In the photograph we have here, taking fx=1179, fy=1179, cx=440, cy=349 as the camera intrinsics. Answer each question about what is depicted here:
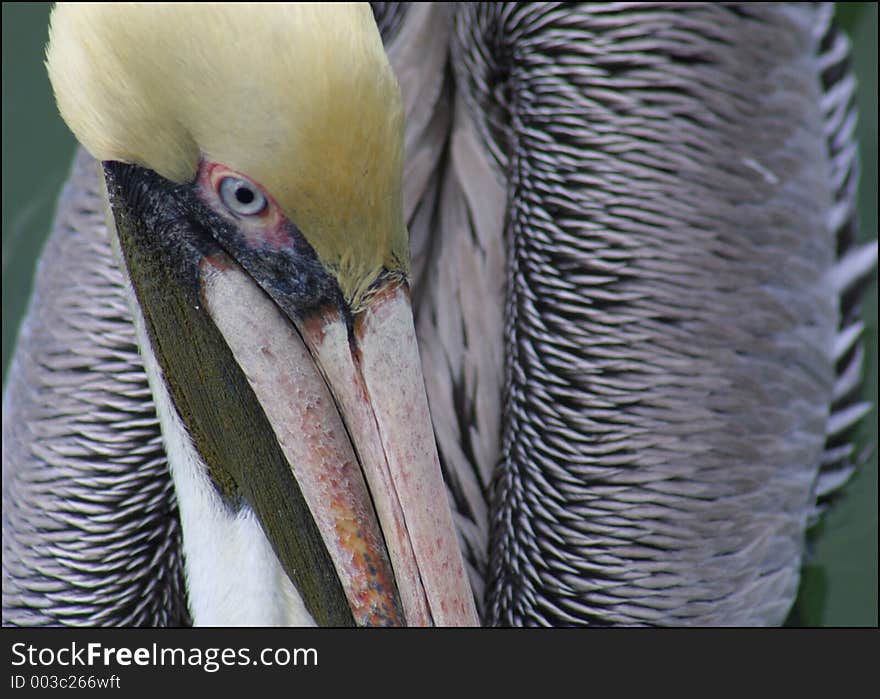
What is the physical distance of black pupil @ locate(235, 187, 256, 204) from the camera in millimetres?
1833

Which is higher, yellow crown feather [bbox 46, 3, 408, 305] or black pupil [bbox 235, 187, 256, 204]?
yellow crown feather [bbox 46, 3, 408, 305]

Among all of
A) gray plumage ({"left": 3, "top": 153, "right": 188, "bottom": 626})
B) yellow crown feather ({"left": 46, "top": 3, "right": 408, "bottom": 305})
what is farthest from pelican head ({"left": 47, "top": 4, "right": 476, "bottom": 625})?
gray plumage ({"left": 3, "top": 153, "right": 188, "bottom": 626})

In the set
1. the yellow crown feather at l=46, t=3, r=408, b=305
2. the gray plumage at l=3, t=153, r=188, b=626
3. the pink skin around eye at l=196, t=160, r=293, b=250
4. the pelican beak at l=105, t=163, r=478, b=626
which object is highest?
the yellow crown feather at l=46, t=3, r=408, b=305

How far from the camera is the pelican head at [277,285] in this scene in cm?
171

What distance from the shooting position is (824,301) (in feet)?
10.9

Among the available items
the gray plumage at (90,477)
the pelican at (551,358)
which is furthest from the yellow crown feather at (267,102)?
the gray plumage at (90,477)

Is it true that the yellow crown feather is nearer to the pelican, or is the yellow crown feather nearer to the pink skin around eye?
the pink skin around eye

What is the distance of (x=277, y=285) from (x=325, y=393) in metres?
Answer: 0.20

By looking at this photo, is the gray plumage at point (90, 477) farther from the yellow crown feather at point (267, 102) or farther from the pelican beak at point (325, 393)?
the yellow crown feather at point (267, 102)

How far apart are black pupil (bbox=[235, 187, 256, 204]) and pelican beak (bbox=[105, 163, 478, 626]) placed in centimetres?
9

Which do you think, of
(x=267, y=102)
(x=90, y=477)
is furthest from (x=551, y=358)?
(x=267, y=102)

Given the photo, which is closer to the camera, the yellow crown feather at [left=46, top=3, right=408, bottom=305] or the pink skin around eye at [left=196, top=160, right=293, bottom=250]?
the yellow crown feather at [left=46, top=3, right=408, bottom=305]

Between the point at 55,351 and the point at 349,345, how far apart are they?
1.60 meters

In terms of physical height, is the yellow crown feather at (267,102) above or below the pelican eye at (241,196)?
above
